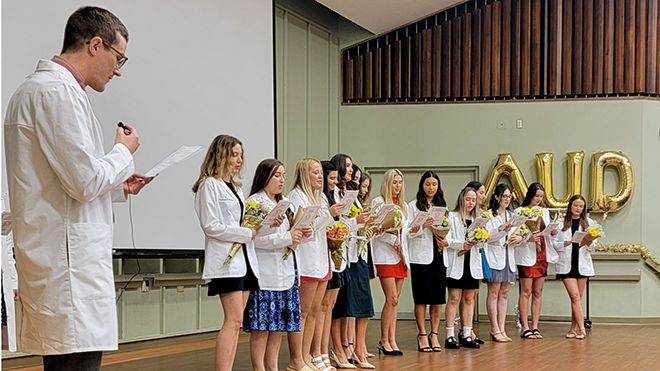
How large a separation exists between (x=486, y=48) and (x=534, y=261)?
3.75 metres

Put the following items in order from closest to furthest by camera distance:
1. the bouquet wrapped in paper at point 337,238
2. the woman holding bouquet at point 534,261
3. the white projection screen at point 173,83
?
1. the bouquet wrapped in paper at point 337,238
2. the white projection screen at point 173,83
3. the woman holding bouquet at point 534,261

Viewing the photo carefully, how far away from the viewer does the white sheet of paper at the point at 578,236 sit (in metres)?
8.41

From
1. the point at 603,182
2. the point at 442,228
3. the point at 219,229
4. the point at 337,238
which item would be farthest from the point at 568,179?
the point at 219,229

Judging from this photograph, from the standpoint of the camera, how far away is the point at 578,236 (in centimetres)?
845

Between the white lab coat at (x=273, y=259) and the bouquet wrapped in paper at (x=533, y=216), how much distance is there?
4.03 meters

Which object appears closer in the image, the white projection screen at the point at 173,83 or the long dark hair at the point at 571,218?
the white projection screen at the point at 173,83

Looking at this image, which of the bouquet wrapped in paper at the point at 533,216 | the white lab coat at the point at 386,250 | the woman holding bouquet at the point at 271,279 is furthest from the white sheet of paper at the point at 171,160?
the bouquet wrapped in paper at the point at 533,216

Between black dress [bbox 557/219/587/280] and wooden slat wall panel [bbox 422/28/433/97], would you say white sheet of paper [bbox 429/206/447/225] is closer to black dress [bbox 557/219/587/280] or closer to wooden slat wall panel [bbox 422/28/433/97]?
black dress [bbox 557/219/587/280]

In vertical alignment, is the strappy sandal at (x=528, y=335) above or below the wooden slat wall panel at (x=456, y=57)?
below

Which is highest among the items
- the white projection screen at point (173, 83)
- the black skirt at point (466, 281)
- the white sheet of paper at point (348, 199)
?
the white projection screen at point (173, 83)

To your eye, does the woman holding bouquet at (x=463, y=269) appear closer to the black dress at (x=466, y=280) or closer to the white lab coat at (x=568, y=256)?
the black dress at (x=466, y=280)

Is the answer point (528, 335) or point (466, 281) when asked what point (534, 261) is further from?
point (466, 281)

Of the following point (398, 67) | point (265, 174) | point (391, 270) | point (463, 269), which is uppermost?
point (398, 67)

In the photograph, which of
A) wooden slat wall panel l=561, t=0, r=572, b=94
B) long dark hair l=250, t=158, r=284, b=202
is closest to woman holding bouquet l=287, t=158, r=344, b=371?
long dark hair l=250, t=158, r=284, b=202
